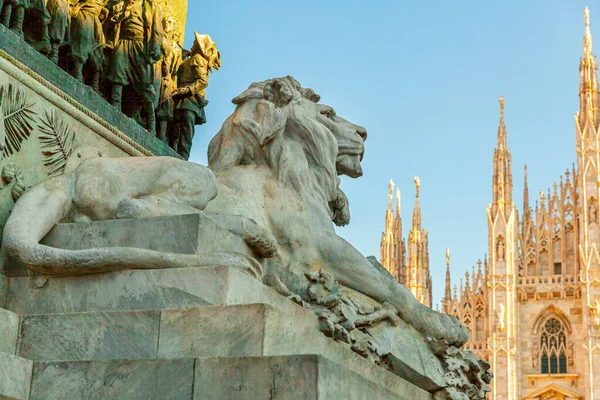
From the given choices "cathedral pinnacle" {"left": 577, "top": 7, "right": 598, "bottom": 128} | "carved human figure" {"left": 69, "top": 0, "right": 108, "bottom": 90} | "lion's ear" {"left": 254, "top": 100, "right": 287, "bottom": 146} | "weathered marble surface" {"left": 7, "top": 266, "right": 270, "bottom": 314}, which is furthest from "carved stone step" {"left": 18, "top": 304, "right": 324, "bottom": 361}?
"cathedral pinnacle" {"left": 577, "top": 7, "right": 598, "bottom": 128}

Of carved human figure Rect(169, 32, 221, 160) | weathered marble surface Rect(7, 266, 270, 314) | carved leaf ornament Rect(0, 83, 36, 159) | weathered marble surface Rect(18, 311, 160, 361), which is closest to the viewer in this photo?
weathered marble surface Rect(18, 311, 160, 361)

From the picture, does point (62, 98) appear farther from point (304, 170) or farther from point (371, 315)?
point (371, 315)

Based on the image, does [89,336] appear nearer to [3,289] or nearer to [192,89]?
[3,289]

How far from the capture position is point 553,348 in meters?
32.8

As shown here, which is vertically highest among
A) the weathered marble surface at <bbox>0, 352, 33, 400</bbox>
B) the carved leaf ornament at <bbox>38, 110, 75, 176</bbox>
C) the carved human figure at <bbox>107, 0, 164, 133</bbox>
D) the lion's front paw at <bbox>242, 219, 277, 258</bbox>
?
the carved human figure at <bbox>107, 0, 164, 133</bbox>

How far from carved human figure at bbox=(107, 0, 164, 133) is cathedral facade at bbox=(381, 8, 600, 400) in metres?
28.2

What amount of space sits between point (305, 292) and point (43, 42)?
6.12 feet

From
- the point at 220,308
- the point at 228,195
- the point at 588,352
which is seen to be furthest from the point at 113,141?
the point at 588,352

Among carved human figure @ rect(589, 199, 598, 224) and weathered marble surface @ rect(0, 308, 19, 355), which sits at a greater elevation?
carved human figure @ rect(589, 199, 598, 224)

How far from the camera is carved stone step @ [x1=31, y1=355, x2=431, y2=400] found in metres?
2.70

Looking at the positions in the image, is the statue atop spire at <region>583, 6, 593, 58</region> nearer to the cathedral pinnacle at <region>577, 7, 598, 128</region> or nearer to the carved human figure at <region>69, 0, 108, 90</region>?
the cathedral pinnacle at <region>577, 7, 598, 128</region>

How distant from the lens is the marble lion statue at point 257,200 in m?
3.36

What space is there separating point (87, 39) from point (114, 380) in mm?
2474

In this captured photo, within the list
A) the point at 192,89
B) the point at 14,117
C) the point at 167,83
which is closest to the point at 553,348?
the point at 192,89
